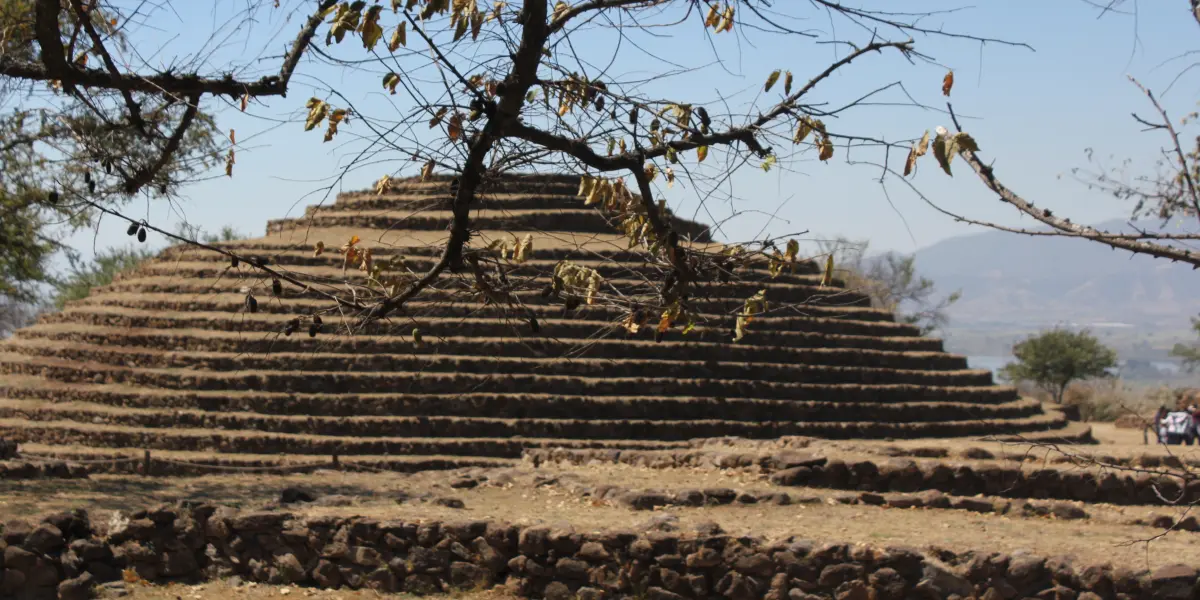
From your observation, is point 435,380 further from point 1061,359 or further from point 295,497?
point 1061,359

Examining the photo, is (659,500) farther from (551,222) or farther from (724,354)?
(551,222)

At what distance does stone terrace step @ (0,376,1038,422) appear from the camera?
1705cm

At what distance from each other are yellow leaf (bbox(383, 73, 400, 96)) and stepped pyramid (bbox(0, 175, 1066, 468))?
381 inches

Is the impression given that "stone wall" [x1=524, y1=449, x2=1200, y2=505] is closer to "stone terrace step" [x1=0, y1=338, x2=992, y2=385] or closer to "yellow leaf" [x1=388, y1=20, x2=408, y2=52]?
"stone terrace step" [x1=0, y1=338, x2=992, y2=385]

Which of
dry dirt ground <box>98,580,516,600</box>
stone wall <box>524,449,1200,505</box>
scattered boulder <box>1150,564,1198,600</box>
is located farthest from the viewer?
stone wall <box>524,449,1200,505</box>

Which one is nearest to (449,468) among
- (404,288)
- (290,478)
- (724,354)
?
(290,478)

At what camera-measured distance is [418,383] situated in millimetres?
17375

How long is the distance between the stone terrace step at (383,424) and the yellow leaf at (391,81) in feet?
38.5

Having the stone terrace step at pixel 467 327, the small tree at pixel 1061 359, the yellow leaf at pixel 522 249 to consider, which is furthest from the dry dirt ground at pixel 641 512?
the small tree at pixel 1061 359

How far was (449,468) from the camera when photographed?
1605cm

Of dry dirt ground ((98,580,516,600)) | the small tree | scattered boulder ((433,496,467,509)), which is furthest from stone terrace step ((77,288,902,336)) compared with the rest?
the small tree

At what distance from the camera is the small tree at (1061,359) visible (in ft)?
125

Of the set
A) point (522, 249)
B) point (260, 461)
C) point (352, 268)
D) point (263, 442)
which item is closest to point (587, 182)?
point (522, 249)

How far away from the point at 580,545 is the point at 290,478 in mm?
6972
